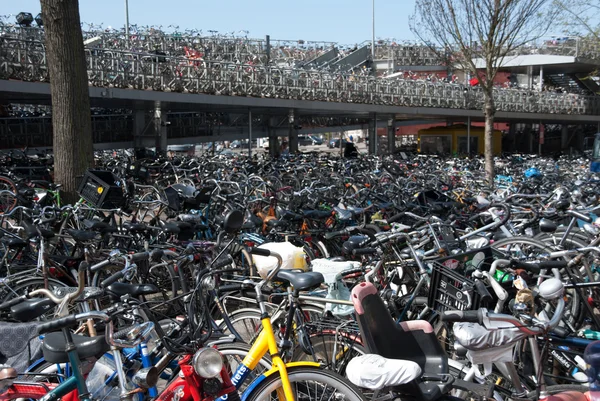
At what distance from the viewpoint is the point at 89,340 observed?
9.10ft

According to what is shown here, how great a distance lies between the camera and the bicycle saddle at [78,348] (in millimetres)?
2701

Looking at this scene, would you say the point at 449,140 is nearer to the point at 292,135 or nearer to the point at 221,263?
the point at 292,135

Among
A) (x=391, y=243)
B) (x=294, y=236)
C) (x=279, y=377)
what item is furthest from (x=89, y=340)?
(x=294, y=236)

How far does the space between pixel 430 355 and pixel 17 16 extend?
2185cm

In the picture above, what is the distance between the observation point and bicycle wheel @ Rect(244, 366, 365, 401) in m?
2.84

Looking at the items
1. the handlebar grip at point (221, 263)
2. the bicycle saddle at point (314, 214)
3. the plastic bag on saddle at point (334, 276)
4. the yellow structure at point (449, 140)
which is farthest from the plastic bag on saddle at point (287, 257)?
the yellow structure at point (449, 140)

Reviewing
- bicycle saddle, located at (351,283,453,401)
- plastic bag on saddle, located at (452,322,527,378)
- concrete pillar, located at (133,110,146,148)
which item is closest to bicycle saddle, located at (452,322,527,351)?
plastic bag on saddle, located at (452,322,527,378)

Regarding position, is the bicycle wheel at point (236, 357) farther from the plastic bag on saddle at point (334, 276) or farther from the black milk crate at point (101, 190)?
the black milk crate at point (101, 190)

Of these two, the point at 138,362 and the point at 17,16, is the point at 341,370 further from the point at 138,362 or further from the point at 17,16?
the point at 17,16

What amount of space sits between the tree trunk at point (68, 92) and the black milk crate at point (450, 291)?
18.6 ft

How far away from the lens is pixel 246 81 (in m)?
19.6

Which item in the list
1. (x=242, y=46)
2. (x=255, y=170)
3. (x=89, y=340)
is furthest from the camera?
(x=242, y=46)

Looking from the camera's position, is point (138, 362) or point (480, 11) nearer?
point (138, 362)

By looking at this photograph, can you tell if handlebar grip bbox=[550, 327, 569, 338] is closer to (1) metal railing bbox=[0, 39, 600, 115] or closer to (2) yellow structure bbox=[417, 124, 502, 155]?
(1) metal railing bbox=[0, 39, 600, 115]
